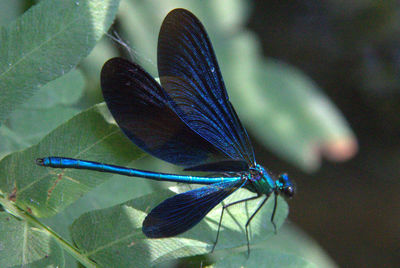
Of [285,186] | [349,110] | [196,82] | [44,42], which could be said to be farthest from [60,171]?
[349,110]

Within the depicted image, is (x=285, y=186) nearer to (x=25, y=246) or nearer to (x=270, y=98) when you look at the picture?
(x=25, y=246)

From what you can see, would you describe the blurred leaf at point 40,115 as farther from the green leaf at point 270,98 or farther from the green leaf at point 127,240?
the green leaf at point 270,98

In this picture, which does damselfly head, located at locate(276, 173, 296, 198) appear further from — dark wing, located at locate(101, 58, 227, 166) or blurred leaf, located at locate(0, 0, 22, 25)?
blurred leaf, located at locate(0, 0, 22, 25)

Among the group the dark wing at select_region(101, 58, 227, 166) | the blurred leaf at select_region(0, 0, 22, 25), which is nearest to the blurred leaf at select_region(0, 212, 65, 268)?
the dark wing at select_region(101, 58, 227, 166)

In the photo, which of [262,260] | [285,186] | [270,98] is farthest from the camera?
[270,98]

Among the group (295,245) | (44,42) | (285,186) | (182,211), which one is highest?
(44,42)

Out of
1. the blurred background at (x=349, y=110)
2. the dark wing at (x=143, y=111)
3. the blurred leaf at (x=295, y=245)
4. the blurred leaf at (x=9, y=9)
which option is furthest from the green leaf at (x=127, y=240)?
the blurred background at (x=349, y=110)
